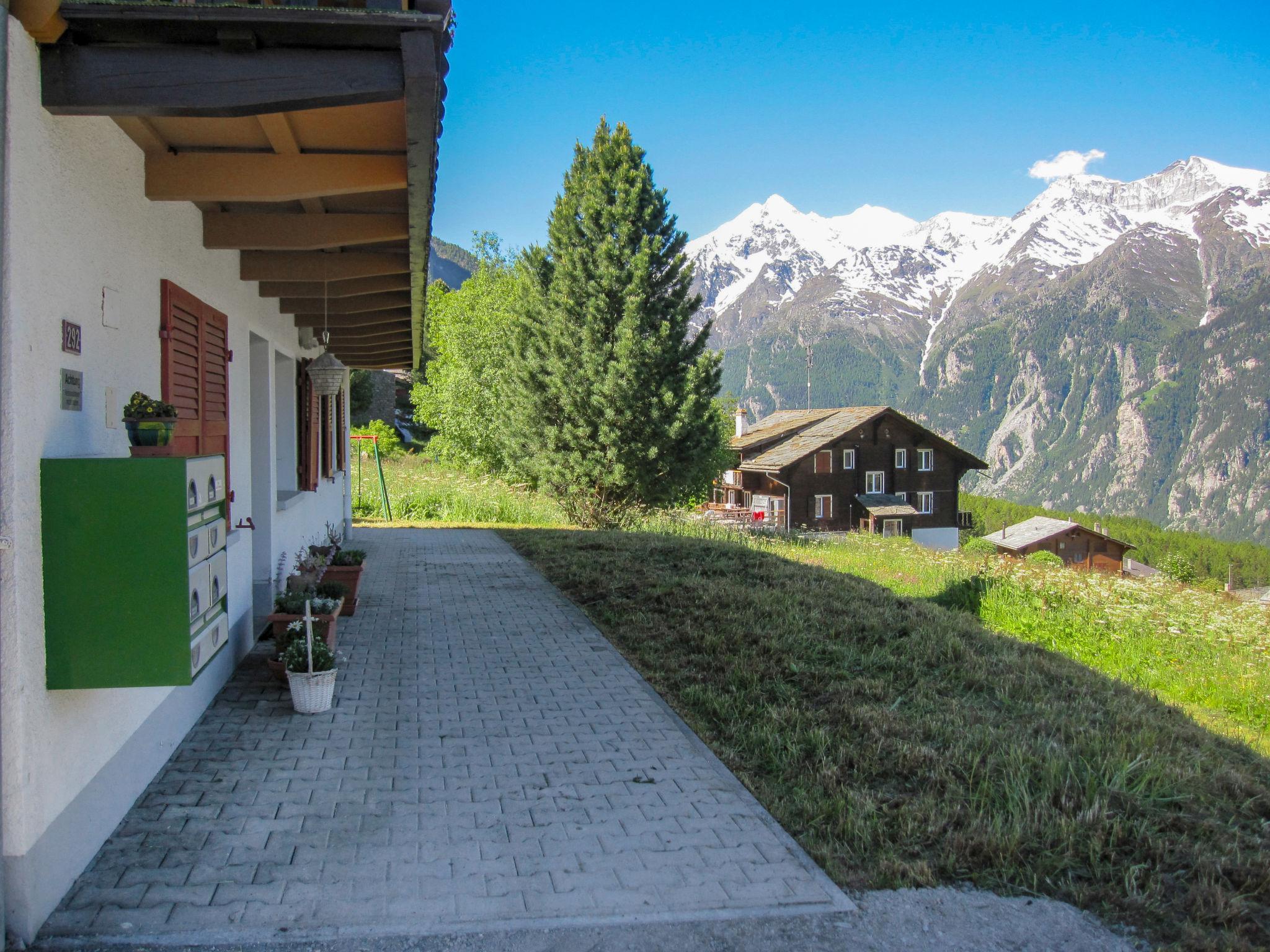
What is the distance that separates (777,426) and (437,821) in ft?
168

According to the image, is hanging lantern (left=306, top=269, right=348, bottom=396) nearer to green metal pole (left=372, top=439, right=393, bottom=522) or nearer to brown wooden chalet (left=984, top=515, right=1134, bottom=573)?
green metal pole (left=372, top=439, right=393, bottom=522)

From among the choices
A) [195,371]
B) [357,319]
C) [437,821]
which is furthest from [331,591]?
[357,319]

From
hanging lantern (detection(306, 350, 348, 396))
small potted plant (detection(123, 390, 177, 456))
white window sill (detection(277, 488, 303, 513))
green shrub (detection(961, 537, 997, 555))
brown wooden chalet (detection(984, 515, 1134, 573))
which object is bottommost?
brown wooden chalet (detection(984, 515, 1134, 573))

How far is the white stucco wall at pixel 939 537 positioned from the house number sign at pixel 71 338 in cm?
5069

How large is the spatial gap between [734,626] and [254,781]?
425cm

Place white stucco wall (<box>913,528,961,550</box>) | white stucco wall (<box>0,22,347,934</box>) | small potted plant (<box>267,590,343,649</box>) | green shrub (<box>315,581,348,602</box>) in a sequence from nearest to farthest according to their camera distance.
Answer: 1. white stucco wall (<box>0,22,347,934</box>)
2. small potted plant (<box>267,590,343,649</box>)
3. green shrub (<box>315,581,348,602</box>)
4. white stucco wall (<box>913,528,961,550</box>)

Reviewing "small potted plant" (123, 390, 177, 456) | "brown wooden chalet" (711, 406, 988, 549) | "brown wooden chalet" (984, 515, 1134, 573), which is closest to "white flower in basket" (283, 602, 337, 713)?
"small potted plant" (123, 390, 177, 456)

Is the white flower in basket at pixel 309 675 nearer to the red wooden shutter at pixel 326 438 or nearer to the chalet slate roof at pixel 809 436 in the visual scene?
the red wooden shutter at pixel 326 438

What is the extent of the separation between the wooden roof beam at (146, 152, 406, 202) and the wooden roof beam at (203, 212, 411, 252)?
93 cm

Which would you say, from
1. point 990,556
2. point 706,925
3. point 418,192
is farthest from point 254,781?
point 990,556

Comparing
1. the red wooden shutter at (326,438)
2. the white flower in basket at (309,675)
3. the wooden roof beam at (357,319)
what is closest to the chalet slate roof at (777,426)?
the red wooden shutter at (326,438)

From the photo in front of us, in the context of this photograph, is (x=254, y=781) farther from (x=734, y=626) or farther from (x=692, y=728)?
(x=734, y=626)

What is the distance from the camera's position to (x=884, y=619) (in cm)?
755

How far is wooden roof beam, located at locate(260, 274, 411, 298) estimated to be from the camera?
7.14 m
